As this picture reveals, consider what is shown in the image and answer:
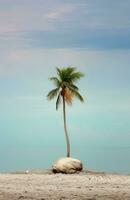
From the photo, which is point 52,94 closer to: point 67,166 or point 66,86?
point 66,86

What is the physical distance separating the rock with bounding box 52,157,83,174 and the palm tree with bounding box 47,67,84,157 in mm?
9104

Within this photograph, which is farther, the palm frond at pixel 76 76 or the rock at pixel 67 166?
the palm frond at pixel 76 76

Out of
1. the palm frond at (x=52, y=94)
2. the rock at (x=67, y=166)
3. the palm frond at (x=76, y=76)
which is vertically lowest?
the rock at (x=67, y=166)

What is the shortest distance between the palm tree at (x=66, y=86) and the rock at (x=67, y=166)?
910 cm

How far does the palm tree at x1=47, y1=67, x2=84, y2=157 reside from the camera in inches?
2172

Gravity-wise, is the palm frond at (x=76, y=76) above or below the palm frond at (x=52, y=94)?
above

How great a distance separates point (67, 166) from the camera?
1737 inches

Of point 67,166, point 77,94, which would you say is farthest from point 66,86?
point 67,166

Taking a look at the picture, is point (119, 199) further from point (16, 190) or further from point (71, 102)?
point (71, 102)

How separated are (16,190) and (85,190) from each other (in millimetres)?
3339

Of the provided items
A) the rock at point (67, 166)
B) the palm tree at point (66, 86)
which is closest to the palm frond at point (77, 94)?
the palm tree at point (66, 86)

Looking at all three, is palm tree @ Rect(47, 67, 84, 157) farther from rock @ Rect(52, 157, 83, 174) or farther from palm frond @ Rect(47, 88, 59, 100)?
rock @ Rect(52, 157, 83, 174)

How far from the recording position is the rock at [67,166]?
44.1 meters

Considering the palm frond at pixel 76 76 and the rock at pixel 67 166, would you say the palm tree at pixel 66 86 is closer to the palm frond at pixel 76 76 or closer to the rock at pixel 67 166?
the palm frond at pixel 76 76
